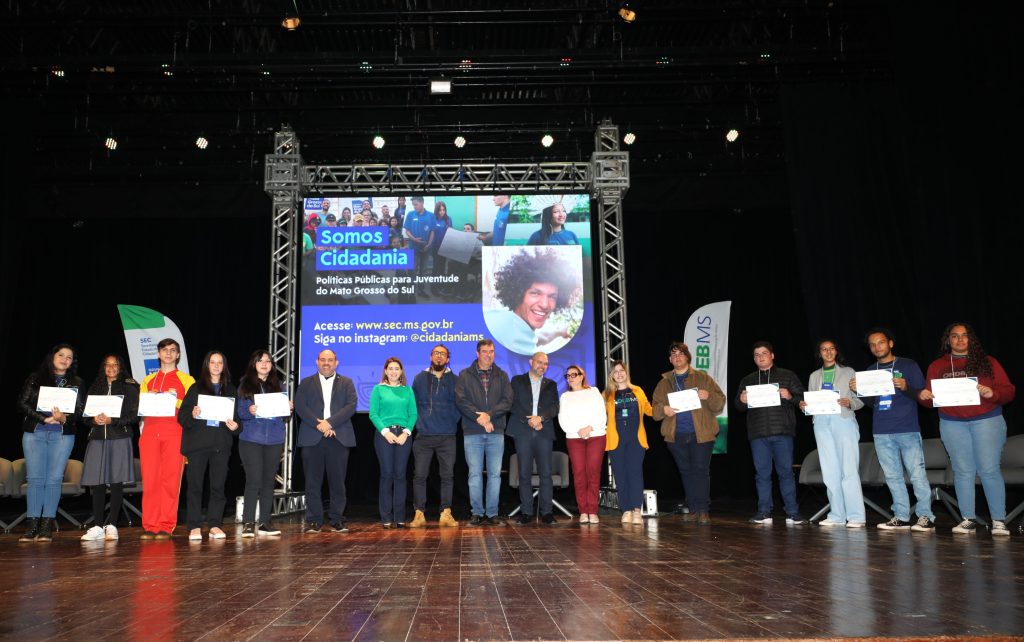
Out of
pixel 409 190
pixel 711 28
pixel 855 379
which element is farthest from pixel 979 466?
pixel 409 190

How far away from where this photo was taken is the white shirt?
19.4 feet

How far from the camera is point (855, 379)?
529 cm

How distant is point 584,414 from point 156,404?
3.03 metres

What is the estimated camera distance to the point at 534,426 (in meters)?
6.04

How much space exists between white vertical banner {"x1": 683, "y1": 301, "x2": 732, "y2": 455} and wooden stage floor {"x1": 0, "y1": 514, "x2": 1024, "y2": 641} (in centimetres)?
414

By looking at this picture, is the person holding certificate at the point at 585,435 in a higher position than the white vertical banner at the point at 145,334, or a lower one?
lower

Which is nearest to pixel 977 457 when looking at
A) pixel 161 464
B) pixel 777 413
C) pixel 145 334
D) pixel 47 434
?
pixel 777 413

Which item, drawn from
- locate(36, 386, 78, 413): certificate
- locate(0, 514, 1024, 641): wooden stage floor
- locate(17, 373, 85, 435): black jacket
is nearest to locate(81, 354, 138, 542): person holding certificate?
locate(36, 386, 78, 413): certificate

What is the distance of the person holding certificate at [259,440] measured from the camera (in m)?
5.23

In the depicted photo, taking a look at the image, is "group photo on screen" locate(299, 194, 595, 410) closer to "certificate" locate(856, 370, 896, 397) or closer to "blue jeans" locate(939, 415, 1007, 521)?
"certificate" locate(856, 370, 896, 397)

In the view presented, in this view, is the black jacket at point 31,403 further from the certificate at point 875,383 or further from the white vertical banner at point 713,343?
the white vertical banner at point 713,343

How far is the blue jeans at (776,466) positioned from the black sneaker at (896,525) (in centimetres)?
71

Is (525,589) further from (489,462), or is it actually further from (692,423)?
(692,423)

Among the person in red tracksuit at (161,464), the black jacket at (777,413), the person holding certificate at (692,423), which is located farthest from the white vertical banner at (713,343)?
the person in red tracksuit at (161,464)
